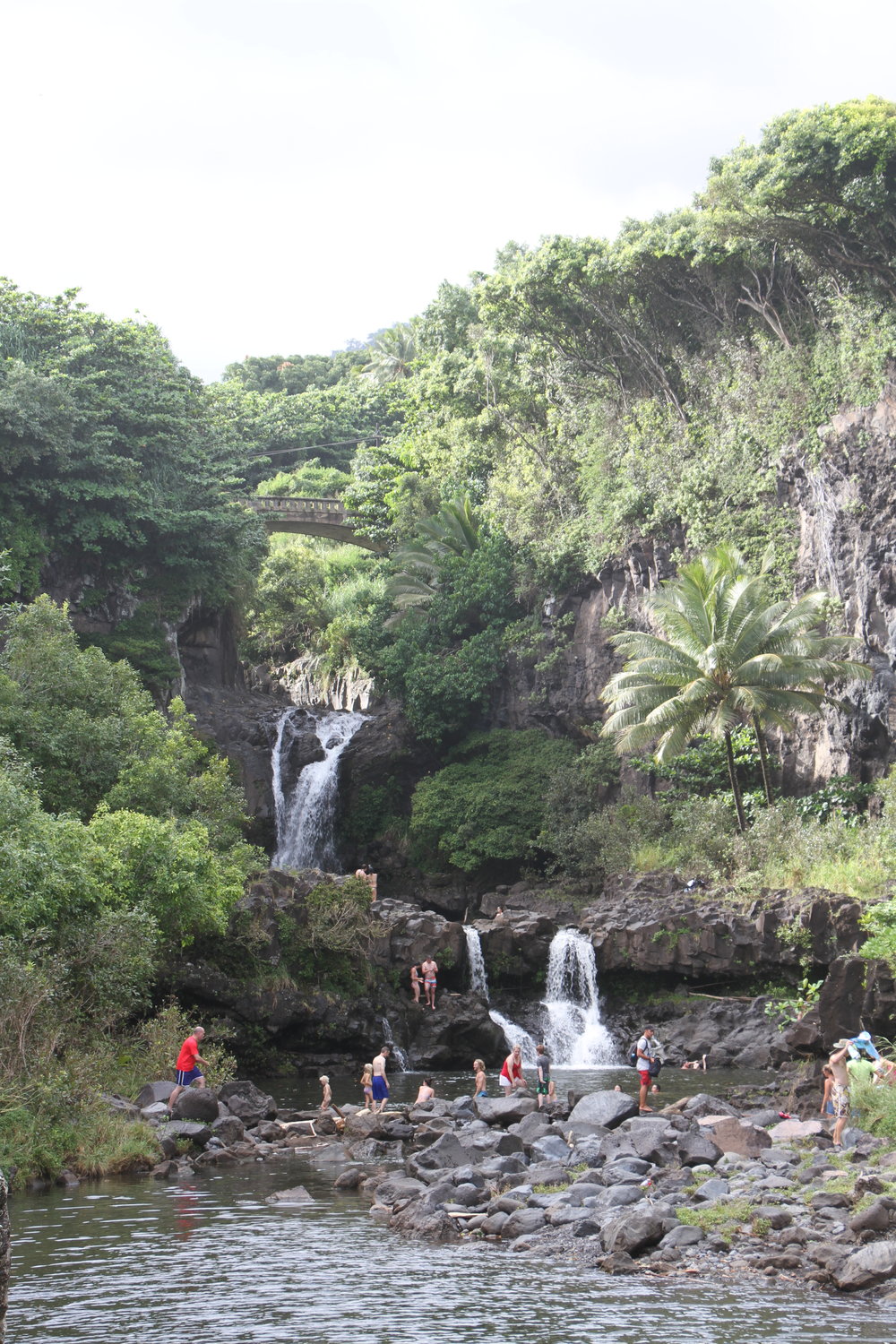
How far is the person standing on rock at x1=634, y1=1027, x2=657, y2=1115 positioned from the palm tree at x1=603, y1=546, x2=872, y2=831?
12.4 meters

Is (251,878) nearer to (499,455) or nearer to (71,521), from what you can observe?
(71,521)

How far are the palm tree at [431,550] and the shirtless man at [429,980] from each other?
19.0m

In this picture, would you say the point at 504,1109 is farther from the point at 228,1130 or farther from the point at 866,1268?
the point at 866,1268

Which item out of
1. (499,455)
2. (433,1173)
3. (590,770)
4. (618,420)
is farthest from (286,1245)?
(499,455)

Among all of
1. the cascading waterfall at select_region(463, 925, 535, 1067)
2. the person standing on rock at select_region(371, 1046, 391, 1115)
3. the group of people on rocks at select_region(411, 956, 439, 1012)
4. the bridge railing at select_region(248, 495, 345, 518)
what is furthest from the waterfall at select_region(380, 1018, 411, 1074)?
the bridge railing at select_region(248, 495, 345, 518)

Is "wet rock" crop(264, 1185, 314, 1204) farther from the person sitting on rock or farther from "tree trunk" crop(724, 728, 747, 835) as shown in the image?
"tree trunk" crop(724, 728, 747, 835)

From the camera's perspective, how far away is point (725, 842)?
32.9 metres

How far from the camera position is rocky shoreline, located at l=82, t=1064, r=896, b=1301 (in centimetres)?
1162

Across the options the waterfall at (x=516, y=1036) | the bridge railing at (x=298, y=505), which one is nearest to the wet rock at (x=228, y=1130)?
the waterfall at (x=516, y=1036)

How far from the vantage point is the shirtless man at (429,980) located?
2775 centimetres

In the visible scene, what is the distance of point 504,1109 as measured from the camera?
18422 millimetres

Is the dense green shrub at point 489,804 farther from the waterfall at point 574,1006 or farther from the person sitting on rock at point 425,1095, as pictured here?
the person sitting on rock at point 425,1095

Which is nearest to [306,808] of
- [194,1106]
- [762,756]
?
[762,756]

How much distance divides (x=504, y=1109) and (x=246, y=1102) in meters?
4.27
